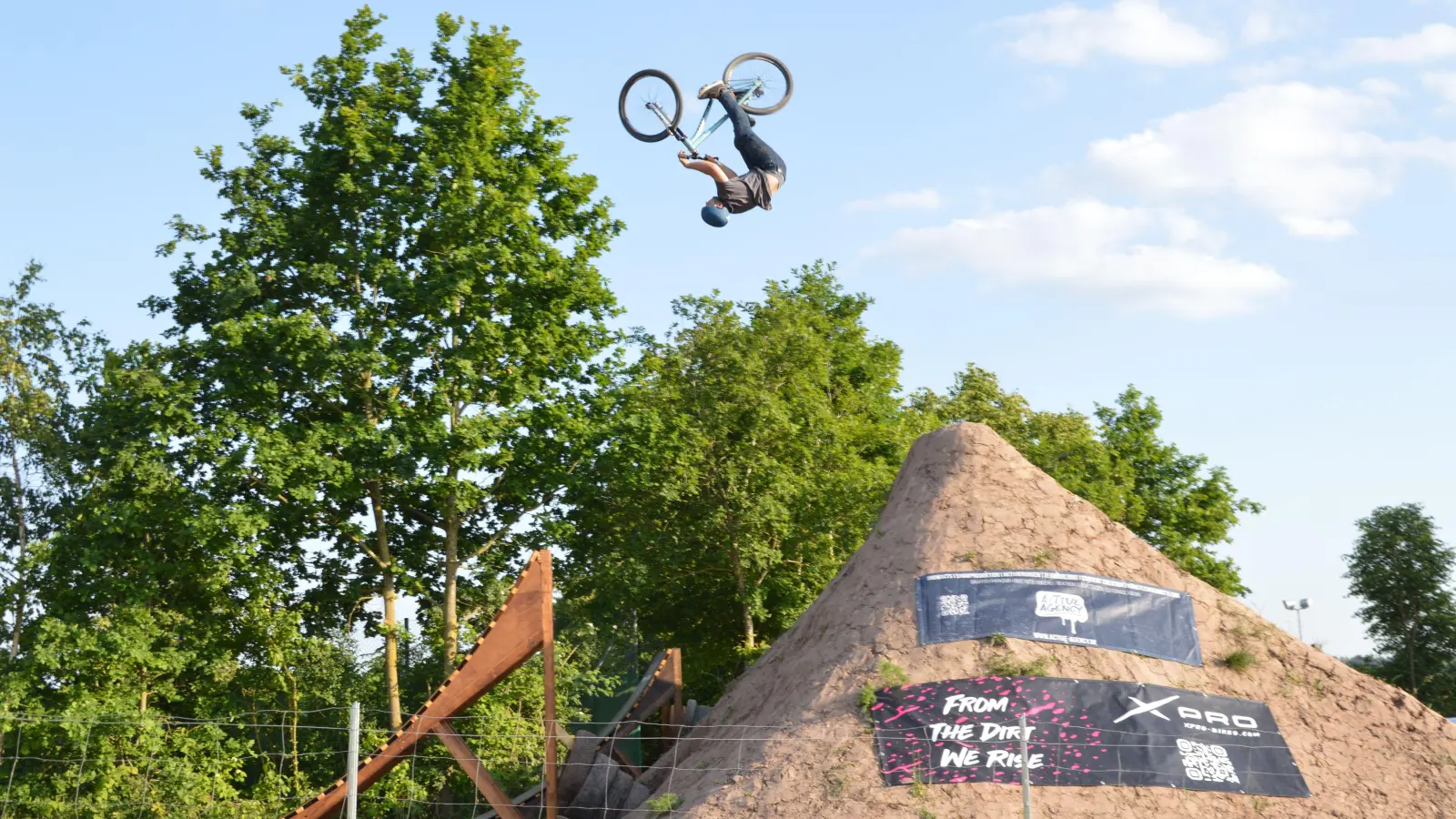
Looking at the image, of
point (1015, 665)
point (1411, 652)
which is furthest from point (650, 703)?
point (1411, 652)

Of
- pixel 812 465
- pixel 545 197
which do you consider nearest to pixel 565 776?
pixel 812 465

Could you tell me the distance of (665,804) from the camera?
1808 centimetres

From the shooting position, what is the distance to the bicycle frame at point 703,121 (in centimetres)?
1599

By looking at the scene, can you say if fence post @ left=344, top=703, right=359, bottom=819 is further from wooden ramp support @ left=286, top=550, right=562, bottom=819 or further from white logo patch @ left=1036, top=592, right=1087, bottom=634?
white logo patch @ left=1036, top=592, right=1087, bottom=634

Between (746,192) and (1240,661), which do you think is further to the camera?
(1240,661)

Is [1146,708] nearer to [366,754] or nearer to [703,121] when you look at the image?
[703,121]

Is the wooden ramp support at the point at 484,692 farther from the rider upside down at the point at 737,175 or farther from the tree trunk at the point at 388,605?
the rider upside down at the point at 737,175

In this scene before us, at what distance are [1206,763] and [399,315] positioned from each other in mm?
19418

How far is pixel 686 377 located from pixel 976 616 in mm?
15289

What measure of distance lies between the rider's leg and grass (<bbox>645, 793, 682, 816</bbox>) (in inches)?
344

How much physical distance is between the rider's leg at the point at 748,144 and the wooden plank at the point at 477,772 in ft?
33.3

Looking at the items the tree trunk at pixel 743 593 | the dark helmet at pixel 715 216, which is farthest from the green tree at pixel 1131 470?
the dark helmet at pixel 715 216

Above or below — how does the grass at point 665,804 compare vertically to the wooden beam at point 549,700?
below

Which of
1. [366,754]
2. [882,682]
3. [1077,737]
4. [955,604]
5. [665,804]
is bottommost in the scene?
[665,804]
